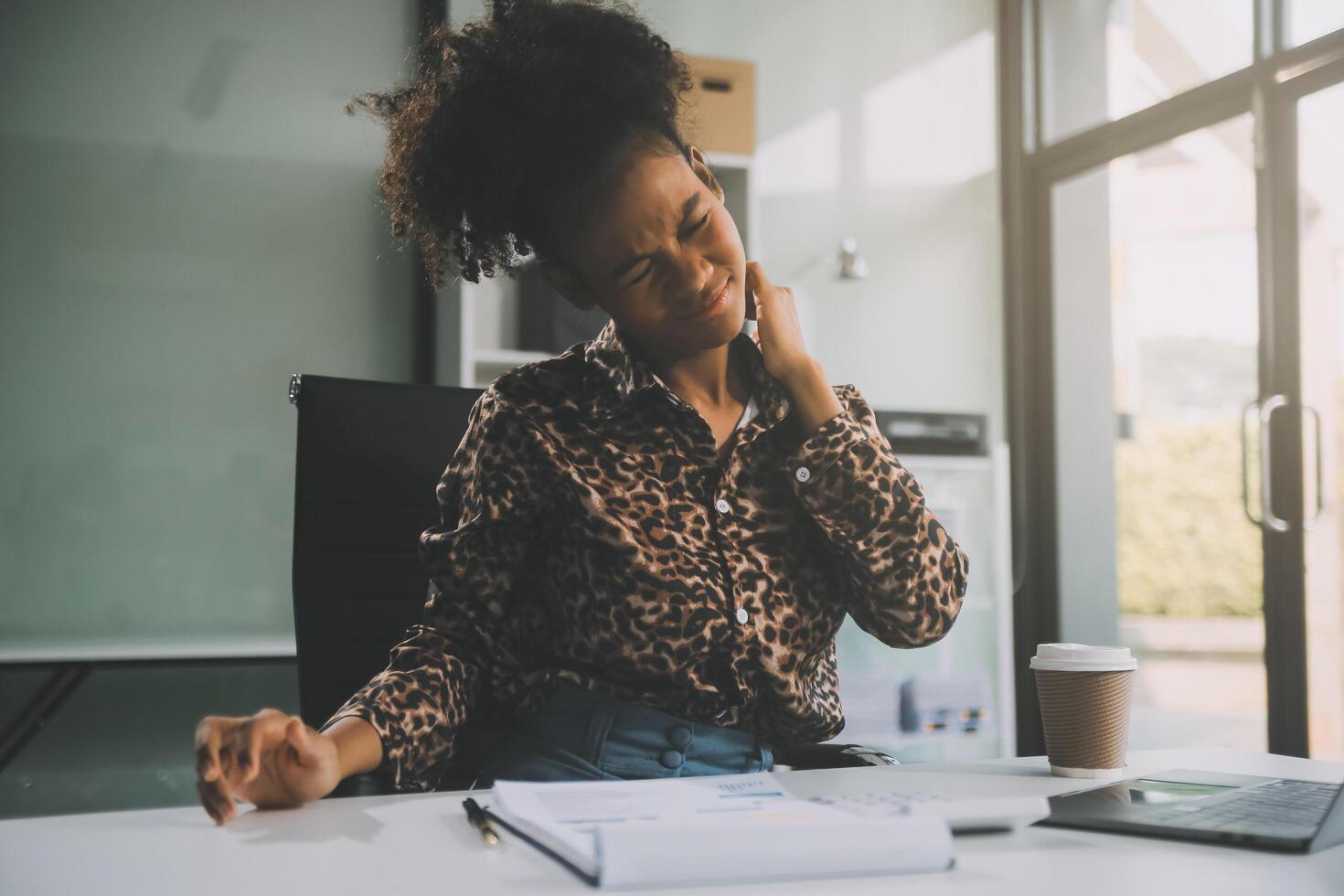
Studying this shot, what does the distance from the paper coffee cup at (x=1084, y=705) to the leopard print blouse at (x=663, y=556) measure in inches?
7.9

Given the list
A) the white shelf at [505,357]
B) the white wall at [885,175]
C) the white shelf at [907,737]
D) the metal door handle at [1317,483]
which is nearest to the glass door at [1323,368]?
the metal door handle at [1317,483]

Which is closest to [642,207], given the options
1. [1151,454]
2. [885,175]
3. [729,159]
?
[729,159]

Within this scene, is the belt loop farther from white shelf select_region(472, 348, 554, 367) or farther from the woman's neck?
white shelf select_region(472, 348, 554, 367)

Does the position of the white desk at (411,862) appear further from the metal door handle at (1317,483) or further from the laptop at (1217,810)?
the metal door handle at (1317,483)

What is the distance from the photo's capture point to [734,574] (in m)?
1.13

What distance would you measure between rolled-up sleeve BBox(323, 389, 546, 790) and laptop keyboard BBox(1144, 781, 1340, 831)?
573 mm

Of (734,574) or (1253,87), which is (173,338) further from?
(1253,87)

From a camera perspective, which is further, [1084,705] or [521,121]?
[521,121]

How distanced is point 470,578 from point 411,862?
47 cm

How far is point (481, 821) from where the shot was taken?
0.72 m

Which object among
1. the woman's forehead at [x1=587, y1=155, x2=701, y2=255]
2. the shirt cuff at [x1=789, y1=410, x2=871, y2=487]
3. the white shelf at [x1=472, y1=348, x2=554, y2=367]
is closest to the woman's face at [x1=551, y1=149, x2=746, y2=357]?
the woman's forehead at [x1=587, y1=155, x2=701, y2=255]

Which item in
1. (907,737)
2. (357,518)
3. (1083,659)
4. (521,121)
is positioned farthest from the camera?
(907,737)

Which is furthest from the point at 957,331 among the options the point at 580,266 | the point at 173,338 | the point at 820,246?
the point at 580,266

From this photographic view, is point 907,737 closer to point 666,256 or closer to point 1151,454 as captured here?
point 1151,454
